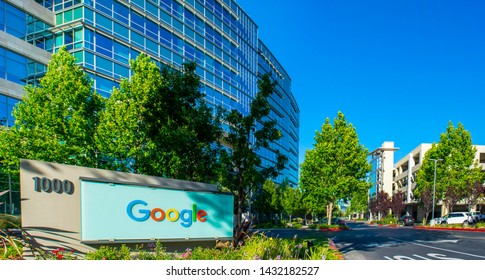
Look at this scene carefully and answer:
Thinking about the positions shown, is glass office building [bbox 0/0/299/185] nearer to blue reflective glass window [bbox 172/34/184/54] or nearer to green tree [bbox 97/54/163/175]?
blue reflective glass window [bbox 172/34/184/54]

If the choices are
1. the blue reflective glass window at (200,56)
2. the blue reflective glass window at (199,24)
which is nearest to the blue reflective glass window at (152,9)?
the blue reflective glass window at (199,24)

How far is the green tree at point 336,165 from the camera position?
32625mm

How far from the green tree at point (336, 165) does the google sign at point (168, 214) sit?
80.6ft

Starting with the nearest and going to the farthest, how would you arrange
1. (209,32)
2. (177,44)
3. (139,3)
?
1. (139,3)
2. (177,44)
3. (209,32)

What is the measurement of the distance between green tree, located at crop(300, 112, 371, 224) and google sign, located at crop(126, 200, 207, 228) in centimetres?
2457

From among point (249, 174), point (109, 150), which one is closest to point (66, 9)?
point (109, 150)

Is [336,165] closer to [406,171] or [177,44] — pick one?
[177,44]

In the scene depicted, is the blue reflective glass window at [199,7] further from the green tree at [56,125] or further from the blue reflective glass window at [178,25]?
the green tree at [56,125]

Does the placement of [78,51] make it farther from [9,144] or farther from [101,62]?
[9,144]

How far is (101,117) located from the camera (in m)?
17.4

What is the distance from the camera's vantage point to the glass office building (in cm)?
2630

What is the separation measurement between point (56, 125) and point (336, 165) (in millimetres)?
25262

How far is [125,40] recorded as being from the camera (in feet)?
109

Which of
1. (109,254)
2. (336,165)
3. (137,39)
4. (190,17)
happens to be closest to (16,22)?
(137,39)
